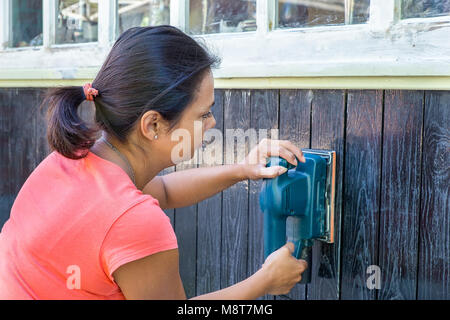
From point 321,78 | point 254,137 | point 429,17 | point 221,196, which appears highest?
point 429,17

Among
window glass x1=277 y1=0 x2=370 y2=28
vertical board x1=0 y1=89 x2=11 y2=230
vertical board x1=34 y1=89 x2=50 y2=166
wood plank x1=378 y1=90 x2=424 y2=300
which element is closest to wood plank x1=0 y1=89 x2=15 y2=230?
vertical board x1=0 y1=89 x2=11 y2=230

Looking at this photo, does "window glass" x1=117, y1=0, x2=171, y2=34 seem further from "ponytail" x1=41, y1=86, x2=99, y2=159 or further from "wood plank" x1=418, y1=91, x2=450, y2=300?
"wood plank" x1=418, y1=91, x2=450, y2=300

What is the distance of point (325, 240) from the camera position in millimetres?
2068

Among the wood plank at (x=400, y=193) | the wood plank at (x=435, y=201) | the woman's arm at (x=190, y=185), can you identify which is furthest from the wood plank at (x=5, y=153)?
the wood plank at (x=435, y=201)

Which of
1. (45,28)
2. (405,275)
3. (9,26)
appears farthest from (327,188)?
(9,26)

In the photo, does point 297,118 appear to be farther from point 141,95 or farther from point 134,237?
point 134,237

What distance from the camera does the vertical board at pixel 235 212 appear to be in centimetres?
240

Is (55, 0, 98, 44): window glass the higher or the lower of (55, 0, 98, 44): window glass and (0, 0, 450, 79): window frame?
the higher

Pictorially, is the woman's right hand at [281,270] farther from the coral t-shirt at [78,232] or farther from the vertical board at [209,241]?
the vertical board at [209,241]

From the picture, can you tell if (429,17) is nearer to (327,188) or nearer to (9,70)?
(327,188)

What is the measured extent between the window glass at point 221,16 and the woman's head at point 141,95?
870 millimetres

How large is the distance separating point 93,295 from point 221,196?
1.10 meters

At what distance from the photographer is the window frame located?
1835mm

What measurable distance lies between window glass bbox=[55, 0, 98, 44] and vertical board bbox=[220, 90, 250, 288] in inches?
45.4
